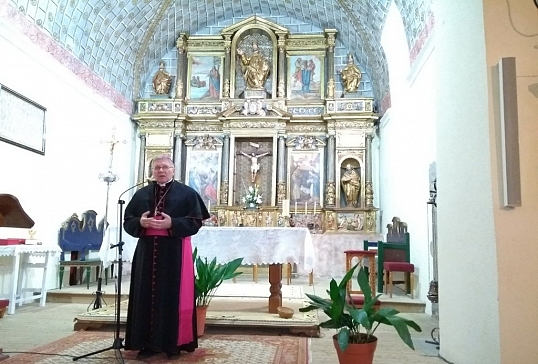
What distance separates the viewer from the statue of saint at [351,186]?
10.5m

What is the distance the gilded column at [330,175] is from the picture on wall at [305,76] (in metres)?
1.17

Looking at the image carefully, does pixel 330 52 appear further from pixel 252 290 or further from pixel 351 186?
pixel 252 290

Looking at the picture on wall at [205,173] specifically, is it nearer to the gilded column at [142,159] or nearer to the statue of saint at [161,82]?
the gilded column at [142,159]

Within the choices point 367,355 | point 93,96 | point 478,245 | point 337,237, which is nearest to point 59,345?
point 367,355

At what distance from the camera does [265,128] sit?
10.7 metres

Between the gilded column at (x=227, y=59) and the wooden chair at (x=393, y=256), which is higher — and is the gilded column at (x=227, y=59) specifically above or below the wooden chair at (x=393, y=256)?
above

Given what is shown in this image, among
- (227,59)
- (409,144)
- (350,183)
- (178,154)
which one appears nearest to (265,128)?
(227,59)

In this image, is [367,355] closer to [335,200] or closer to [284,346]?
[284,346]

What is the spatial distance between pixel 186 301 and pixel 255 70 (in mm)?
8184

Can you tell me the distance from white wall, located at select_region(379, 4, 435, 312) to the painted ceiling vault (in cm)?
53

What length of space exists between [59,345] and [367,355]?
2.60 meters

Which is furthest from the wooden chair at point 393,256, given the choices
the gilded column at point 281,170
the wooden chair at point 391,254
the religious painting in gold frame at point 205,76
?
the religious painting in gold frame at point 205,76

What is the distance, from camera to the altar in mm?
5031

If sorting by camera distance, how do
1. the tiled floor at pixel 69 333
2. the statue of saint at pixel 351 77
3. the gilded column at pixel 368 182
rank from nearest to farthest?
1. the tiled floor at pixel 69 333
2. the gilded column at pixel 368 182
3. the statue of saint at pixel 351 77
